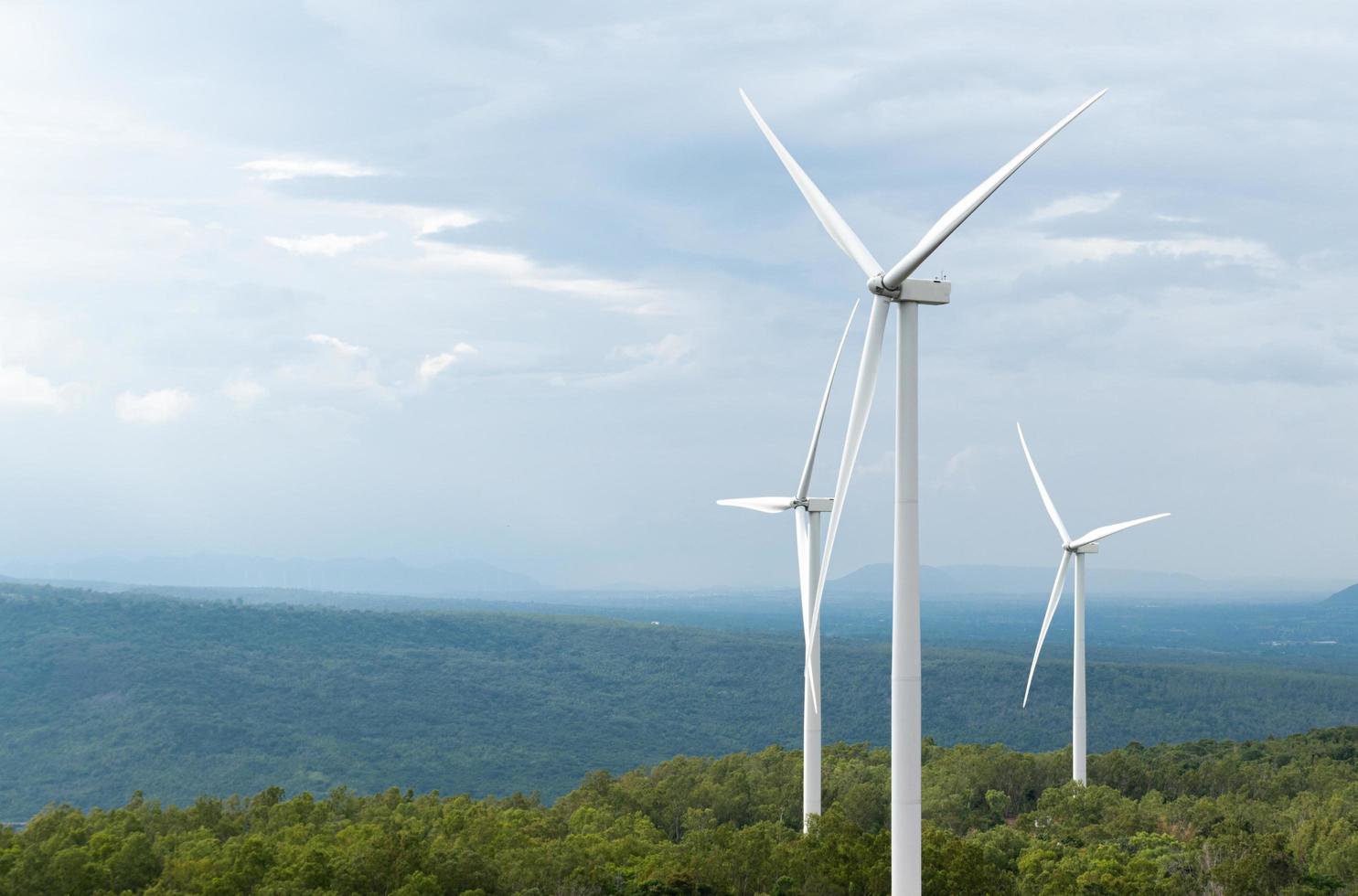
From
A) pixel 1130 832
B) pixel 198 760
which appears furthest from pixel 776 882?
pixel 198 760

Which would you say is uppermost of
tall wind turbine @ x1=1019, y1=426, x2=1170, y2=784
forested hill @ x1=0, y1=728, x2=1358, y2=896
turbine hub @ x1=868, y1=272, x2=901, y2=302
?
turbine hub @ x1=868, y1=272, x2=901, y2=302

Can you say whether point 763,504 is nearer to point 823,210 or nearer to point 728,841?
point 728,841

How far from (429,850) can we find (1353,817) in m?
40.2

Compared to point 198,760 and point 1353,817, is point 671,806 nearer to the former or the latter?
point 1353,817

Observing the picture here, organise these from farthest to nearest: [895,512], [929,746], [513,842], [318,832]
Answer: [929,746] < [318,832] < [513,842] < [895,512]

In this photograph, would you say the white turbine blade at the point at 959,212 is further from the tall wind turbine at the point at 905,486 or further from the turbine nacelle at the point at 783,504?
the turbine nacelle at the point at 783,504

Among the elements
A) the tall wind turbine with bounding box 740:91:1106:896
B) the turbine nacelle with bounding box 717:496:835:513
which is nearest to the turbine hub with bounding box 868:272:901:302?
the tall wind turbine with bounding box 740:91:1106:896

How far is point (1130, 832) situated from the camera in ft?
191

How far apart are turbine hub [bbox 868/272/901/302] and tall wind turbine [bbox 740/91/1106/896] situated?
20mm

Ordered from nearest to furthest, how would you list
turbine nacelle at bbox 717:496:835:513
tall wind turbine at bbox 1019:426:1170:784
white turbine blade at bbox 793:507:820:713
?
white turbine blade at bbox 793:507:820:713
turbine nacelle at bbox 717:496:835:513
tall wind turbine at bbox 1019:426:1170:784

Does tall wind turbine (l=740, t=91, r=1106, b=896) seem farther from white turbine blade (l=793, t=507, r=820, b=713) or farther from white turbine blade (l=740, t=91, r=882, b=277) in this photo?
white turbine blade (l=793, t=507, r=820, b=713)

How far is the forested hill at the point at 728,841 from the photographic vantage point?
45750 millimetres

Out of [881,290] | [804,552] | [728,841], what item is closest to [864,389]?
[881,290]

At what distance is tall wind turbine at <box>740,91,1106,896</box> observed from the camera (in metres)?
27.9
